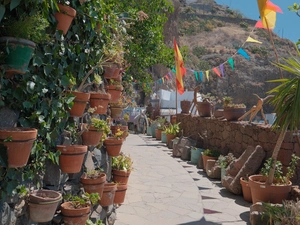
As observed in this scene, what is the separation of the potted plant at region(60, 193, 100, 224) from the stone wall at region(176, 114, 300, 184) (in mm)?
3127

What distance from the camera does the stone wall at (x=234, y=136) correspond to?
15.7 feet

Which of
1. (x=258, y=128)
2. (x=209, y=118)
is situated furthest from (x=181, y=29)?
(x=258, y=128)

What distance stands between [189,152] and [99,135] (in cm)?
538

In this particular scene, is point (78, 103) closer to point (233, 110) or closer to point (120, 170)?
point (120, 170)

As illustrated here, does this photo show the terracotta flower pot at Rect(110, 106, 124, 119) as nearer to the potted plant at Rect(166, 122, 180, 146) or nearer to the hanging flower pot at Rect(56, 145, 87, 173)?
the hanging flower pot at Rect(56, 145, 87, 173)

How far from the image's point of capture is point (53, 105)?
6.97ft

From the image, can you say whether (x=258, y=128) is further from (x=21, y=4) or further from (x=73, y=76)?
(x=21, y=4)

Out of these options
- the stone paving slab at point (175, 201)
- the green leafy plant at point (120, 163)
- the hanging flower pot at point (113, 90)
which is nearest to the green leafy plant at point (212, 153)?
the stone paving slab at point (175, 201)

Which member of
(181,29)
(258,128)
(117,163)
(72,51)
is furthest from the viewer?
(181,29)

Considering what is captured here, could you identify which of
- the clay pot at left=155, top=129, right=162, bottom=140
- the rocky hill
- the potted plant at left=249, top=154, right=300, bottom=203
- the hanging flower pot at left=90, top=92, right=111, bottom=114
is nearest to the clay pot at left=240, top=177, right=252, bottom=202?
the potted plant at left=249, top=154, right=300, bottom=203

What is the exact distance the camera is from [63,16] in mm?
2141

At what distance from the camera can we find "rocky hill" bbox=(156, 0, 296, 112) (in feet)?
82.0

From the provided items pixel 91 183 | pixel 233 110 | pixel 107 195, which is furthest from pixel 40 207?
pixel 233 110

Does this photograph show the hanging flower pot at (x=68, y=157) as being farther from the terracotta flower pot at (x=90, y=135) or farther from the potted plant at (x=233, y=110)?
the potted plant at (x=233, y=110)
